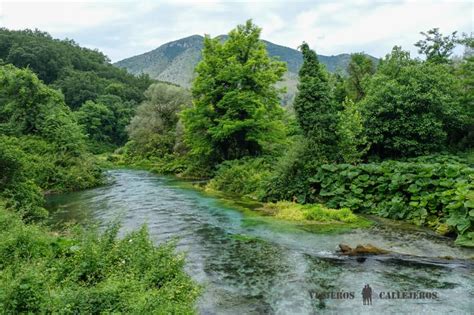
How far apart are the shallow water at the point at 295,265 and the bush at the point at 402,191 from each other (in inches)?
50.1

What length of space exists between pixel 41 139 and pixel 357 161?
24751 millimetres

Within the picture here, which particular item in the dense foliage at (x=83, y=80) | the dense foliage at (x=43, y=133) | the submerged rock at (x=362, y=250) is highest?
the dense foliage at (x=83, y=80)

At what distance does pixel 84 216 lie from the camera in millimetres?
19688


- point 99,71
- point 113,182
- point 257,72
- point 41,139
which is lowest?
point 113,182

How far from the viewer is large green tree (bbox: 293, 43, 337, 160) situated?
21422 mm

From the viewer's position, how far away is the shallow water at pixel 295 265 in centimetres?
911

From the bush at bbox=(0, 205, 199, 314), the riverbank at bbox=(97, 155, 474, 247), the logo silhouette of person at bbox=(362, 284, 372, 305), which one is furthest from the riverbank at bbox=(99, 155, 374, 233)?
the bush at bbox=(0, 205, 199, 314)

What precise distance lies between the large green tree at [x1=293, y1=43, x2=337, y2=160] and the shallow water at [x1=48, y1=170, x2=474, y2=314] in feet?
19.5

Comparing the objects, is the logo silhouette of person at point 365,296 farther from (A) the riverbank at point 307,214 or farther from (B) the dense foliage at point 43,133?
(B) the dense foliage at point 43,133

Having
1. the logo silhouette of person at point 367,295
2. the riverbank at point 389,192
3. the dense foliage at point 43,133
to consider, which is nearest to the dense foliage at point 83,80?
the dense foliage at point 43,133

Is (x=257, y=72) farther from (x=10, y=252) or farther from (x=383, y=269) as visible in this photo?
(x=10, y=252)

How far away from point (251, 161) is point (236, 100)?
5043mm

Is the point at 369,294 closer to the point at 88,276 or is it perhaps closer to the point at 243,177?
the point at 88,276

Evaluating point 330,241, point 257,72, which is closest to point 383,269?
point 330,241
